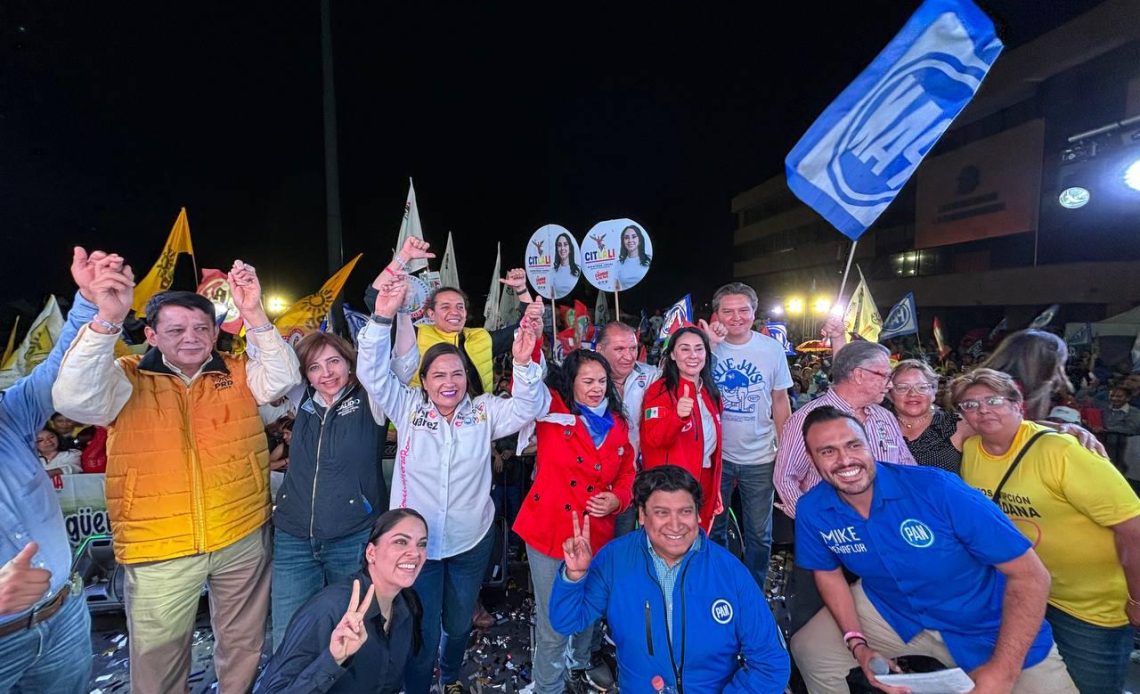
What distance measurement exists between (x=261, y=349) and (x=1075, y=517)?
415 cm

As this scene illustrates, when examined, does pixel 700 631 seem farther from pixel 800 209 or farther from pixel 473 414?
pixel 800 209

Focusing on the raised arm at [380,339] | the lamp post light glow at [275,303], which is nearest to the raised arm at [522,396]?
the raised arm at [380,339]

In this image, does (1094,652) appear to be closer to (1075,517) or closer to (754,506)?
(1075,517)

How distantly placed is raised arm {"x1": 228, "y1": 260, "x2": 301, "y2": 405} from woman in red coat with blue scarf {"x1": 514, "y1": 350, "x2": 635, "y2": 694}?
1383 mm

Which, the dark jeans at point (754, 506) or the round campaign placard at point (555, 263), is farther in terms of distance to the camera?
the round campaign placard at point (555, 263)

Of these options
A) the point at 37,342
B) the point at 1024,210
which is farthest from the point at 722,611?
the point at 1024,210

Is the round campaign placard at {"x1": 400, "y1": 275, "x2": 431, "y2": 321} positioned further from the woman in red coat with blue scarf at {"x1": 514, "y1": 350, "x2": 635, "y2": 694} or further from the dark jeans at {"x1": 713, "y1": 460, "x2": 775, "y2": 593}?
the dark jeans at {"x1": 713, "y1": 460, "x2": 775, "y2": 593}

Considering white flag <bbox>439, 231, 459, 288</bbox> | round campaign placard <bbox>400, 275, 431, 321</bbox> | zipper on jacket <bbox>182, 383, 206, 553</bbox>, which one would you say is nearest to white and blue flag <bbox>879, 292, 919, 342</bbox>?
white flag <bbox>439, 231, 459, 288</bbox>

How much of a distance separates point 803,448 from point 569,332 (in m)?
5.92

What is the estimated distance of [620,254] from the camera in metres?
5.80

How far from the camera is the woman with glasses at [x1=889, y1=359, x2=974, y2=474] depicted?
10.5ft

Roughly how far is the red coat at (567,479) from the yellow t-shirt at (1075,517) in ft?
6.63

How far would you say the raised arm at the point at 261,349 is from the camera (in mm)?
2723

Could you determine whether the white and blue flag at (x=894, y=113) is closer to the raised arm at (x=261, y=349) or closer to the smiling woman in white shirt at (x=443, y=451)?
the smiling woman in white shirt at (x=443, y=451)
